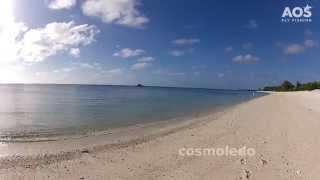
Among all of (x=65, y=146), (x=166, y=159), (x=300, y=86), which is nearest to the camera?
(x=166, y=159)

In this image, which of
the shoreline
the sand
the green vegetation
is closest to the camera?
the sand

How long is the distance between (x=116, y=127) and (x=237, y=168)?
10692 mm

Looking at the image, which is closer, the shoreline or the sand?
the sand

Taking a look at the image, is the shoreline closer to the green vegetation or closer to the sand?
the sand

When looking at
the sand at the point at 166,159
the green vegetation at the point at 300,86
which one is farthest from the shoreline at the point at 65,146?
the green vegetation at the point at 300,86

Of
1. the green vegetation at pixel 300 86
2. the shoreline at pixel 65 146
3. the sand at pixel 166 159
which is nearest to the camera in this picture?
the sand at pixel 166 159

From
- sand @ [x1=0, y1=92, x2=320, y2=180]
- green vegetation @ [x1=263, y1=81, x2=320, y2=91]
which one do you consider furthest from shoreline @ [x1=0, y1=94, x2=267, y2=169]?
green vegetation @ [x1=263, y1=81, x2=320, y2=91]

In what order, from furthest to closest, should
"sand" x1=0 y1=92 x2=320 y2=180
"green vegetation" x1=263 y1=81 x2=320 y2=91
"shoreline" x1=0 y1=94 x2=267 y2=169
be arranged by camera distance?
1. "green vegetation" x1=263 y1=81 x2=320 y2=91
2. "shoreline" x1=0 y1=94 x2=267 y2=169
3. "sand" x1=0 y1=92 x2=320 y2=180

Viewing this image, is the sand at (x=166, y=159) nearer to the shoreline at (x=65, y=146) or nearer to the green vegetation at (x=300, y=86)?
the shoreline at (x=65, y=146)

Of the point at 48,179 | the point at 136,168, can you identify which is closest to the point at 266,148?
the point at 136,168

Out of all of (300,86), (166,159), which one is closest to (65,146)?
(166,159)

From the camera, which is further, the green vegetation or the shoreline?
the green vegetation

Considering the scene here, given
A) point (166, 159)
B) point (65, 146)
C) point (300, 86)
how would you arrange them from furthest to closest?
point (300, 86)
point (65, 146)
point (166, 159)

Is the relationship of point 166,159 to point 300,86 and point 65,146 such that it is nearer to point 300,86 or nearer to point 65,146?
point 65,146
